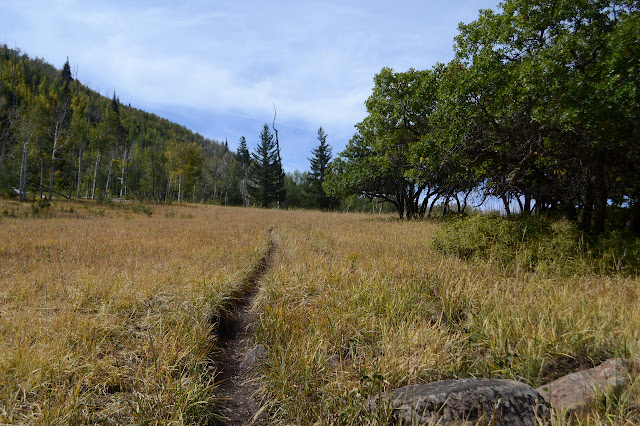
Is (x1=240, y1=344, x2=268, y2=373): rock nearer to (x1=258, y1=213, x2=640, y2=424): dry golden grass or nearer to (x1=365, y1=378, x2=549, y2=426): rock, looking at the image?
(x1=258, y1=213, x2=640, y2=424): dry golden grass

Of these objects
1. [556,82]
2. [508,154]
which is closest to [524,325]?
[556,82]

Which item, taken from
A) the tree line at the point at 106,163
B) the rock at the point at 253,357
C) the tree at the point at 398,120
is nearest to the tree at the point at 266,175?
the tree line at the point at 106,163

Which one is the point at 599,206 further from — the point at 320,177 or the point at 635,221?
the point at 320,177

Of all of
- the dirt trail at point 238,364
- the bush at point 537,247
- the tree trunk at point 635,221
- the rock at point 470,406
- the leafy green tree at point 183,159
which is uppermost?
the leafy green tree at point 183,159

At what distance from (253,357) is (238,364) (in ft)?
0.69

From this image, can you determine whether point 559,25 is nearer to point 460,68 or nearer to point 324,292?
point 460,68

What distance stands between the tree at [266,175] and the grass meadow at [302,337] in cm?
5344

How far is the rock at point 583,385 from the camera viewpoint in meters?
2.33

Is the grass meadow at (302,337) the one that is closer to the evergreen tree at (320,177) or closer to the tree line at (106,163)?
the tree line at (106,163)

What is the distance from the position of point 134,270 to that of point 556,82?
33.6 feet

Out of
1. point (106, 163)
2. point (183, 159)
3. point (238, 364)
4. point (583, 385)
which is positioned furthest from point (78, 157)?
point (583, 385)

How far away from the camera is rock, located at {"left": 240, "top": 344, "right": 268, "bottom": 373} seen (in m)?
3.66

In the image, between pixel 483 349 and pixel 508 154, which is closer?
pixel 483 349

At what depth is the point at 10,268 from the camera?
6.15 m
